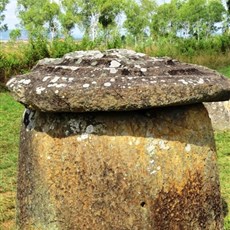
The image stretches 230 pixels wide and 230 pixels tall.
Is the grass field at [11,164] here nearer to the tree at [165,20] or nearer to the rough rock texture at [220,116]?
the rough rock texture at [220,116]

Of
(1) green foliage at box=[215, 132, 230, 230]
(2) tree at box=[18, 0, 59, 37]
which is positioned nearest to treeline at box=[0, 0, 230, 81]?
(2) tree at box=[18, 0, 59, 37]

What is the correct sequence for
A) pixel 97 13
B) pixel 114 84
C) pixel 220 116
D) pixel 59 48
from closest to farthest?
pixel 114 84, pixel 220 116, pixel 59 48, pixel 97 13

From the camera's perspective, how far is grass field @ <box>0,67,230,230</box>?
5.14 metres

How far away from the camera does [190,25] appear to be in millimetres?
90688

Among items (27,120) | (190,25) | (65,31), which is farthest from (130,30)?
(27,120)

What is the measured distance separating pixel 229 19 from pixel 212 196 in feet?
276

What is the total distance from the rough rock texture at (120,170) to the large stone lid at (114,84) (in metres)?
0.21

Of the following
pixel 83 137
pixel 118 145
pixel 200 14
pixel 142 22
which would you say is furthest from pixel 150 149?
pixel 200 14

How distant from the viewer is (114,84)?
10.5 ft

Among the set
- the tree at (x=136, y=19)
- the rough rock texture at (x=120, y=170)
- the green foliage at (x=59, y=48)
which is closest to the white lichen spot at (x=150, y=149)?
the rough rock texture at (x=120, y=170)

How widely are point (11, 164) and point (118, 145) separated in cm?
398

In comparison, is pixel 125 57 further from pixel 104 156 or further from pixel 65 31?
pixel 65 31

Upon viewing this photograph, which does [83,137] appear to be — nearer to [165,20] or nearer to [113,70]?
[113,70]

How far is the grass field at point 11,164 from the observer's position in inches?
203
